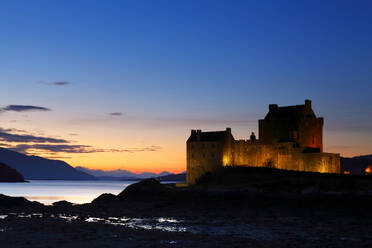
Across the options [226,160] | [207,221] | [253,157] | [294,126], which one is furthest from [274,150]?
[207,221]

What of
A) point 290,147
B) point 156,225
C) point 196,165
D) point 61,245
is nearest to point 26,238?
point 61,245

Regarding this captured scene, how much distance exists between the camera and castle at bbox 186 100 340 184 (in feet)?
221

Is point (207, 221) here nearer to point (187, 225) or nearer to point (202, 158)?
point (187, 225)

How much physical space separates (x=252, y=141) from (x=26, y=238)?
153 feet

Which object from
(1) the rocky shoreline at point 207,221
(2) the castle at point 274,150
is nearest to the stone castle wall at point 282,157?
(2) the castle at point 274,150

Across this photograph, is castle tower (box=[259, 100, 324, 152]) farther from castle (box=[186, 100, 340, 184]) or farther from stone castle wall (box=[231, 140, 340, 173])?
stone castle wall (box=[231, 140, 340, 173])

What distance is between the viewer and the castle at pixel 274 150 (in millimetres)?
67500

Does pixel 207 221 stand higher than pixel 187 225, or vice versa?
pixel 207 221

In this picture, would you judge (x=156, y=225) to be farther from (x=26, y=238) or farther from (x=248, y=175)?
(x=248, y=175)

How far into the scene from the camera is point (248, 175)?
62.6 metres

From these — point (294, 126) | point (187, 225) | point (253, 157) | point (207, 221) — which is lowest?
point (187, 225)

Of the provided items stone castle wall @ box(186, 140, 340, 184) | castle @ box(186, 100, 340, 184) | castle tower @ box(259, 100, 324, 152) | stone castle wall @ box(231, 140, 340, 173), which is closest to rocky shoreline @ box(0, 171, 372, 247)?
stone castle wall @ box(186, 140, 340, 184)

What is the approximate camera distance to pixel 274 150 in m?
70.0

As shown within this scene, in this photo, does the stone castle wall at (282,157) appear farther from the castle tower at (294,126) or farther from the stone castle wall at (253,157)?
the castle tower at (294,126)
